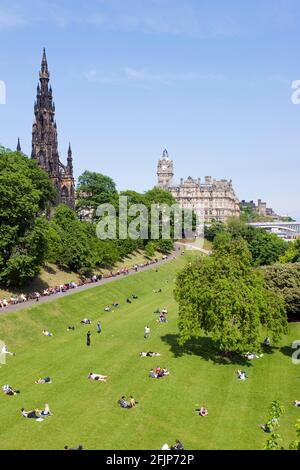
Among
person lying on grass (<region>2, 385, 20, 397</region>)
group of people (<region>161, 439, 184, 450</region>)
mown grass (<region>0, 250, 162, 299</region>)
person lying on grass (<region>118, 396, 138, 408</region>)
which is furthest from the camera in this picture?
mown grass (<region>0, 250, 162, 299</region>)

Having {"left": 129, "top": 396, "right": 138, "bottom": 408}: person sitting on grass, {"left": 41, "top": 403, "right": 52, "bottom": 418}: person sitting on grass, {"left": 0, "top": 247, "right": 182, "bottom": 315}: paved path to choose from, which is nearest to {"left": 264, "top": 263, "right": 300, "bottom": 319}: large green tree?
{"left": 0, "top": 247, "right": 182, "bottom": 315}: paved path

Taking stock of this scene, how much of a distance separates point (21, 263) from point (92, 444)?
3034cm

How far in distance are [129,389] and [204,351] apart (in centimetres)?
1008

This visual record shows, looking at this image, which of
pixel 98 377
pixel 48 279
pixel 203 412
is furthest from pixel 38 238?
pixel 203 412

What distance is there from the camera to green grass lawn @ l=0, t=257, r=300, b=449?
25.3 metres

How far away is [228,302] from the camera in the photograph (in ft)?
119

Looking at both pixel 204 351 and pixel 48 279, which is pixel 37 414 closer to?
pixel 204 351

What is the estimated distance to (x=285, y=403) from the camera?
3056 cm

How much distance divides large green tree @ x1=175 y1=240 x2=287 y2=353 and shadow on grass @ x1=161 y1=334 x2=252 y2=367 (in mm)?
1115

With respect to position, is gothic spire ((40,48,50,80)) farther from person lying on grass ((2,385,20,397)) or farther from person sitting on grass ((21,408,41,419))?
person sitting on grass ((21,408,41,419))

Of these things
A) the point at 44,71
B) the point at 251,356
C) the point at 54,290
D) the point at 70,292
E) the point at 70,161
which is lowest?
the point at 251,356
